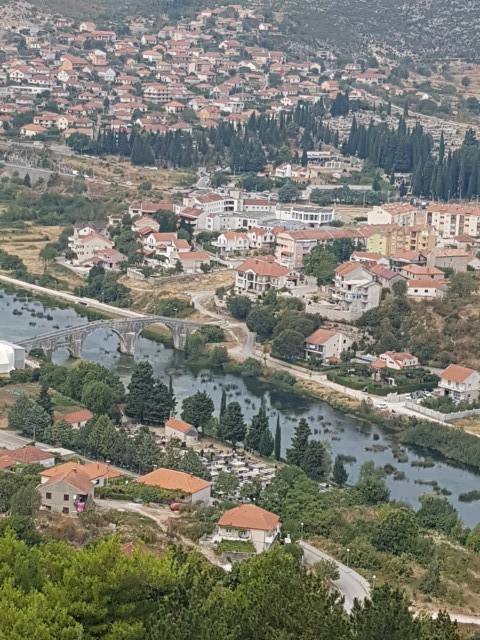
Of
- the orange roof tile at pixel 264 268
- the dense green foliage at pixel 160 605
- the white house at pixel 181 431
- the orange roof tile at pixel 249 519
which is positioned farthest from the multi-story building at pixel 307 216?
the dense green foliage at pixel 160 605

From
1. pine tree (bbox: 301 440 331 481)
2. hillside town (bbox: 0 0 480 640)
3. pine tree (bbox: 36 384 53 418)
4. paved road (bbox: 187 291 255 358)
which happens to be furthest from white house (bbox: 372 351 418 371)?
pine tree (bbox: 36 384 53 418)

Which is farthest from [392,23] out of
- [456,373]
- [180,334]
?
[456,373]

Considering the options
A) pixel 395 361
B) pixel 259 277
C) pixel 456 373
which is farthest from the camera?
pixel 259 277

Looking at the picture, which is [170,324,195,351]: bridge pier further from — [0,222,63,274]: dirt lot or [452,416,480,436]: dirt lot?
[452,416,480,436]: dirt lot

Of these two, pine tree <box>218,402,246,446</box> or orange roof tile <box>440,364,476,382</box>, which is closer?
pine tree <box>218,402,246,446</box>

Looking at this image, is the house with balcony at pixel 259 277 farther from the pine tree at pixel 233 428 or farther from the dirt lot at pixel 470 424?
the pine tree at pixel 233 428

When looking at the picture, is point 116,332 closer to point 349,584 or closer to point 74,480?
point 74,480
